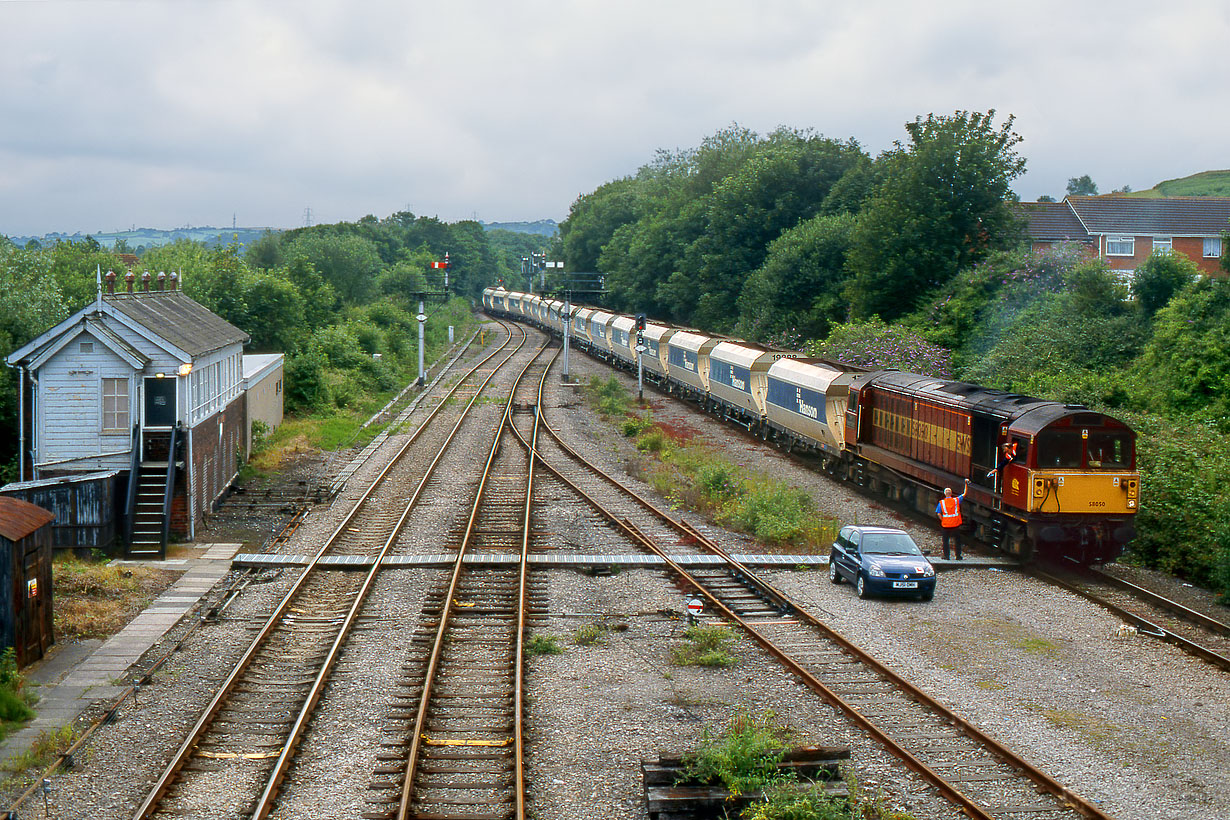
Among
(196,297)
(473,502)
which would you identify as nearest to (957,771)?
(473,502)

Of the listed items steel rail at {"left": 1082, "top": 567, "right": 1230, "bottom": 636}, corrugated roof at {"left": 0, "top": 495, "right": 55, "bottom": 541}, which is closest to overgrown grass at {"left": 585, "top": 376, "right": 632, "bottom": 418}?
steel rail at {"left": 1082, "top": 567, "right": 1230, "bottom": 636}

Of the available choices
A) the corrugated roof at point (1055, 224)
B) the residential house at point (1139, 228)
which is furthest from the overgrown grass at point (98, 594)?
the corrugated roof at point (1055, 224)

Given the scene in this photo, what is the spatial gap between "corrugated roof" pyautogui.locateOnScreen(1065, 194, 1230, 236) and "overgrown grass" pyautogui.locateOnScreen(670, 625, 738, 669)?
190ft

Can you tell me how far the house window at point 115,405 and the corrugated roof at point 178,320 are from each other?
4.57 ft

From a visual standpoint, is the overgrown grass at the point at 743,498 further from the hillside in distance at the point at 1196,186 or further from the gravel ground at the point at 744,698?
the hillside in distance at the point at 1196,186

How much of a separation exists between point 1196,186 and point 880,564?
122m

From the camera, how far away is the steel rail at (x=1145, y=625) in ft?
49.0

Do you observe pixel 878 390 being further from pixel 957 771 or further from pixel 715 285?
pixel 715 285

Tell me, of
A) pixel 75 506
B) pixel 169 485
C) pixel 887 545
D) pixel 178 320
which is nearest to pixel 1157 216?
pixel 887 545

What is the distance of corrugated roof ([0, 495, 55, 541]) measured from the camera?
1430 cm

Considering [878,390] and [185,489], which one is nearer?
[185,489]

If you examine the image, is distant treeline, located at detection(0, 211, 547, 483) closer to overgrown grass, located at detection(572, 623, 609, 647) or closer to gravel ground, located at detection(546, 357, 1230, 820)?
overgrown grass, located at detection(572, 623, 609, 647)

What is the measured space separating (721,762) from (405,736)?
3681mm

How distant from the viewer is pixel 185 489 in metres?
22.7
